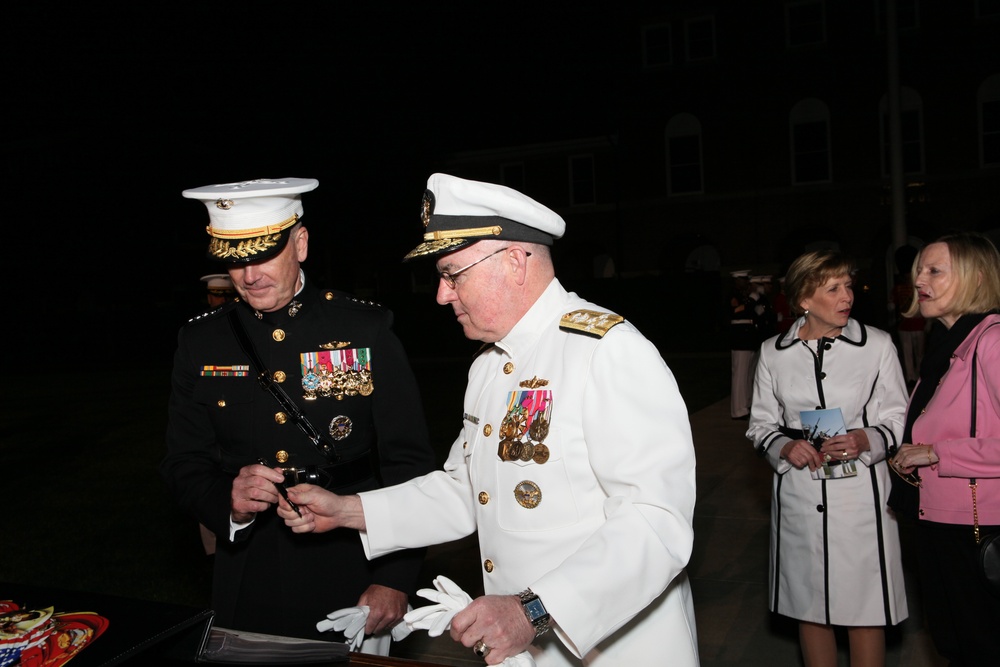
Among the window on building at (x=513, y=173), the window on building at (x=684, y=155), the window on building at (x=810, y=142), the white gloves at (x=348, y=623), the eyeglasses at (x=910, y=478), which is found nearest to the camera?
the white gloves at (x=348, y=623)

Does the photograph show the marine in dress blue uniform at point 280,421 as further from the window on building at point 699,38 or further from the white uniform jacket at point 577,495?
the window on building at point 699,38

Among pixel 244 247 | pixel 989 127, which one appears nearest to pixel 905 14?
pixel 989 127

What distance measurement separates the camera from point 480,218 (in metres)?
2.19

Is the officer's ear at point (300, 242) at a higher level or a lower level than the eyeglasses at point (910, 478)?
higher

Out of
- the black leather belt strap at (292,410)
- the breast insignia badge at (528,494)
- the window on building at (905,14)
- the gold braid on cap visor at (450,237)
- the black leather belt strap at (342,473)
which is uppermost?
the window on building at (905,14)

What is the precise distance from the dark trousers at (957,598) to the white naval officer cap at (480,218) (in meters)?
2.27

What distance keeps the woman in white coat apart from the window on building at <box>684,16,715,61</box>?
24636 mm

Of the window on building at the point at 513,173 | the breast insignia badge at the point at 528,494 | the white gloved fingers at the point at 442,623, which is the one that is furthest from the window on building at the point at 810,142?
the white gloved fingers at the point at 442,623

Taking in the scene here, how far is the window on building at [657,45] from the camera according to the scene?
2683 centimetres

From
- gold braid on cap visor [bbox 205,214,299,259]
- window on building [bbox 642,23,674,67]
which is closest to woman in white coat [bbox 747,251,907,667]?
gold braid on cap visor [bbox 205,214,299,259]

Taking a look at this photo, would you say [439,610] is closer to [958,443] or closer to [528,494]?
[528,494]

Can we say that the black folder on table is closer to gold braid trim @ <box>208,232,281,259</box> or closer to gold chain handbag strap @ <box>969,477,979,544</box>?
gold braid trim @ <box>208,232,281,259</box>

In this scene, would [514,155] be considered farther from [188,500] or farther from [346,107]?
[188,500]

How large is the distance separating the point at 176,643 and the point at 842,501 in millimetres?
3092
